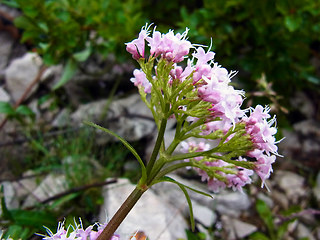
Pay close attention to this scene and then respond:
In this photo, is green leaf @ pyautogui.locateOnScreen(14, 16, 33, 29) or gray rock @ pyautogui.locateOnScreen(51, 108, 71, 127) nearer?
green leaf @ pyautogui.locateOnScreen(14, 16, 33, 29)

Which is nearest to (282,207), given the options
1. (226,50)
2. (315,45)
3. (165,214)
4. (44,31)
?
(165,214)

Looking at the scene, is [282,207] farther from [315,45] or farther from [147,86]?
[147,86]

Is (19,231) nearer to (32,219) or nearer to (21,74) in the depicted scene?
(32,219)

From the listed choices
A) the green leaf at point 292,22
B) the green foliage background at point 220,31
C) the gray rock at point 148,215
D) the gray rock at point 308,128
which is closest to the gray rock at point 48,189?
the gray rock at point 148,215

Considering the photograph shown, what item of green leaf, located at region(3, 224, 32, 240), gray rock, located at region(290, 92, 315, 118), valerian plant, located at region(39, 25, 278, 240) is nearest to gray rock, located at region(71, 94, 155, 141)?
green leaf, located at region(3, 224, 32, 240)

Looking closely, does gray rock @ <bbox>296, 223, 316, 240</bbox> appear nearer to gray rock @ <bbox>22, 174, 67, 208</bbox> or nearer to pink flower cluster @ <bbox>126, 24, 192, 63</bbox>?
gray rock @ <bbox>22, 174, 67, 208</bbox>
